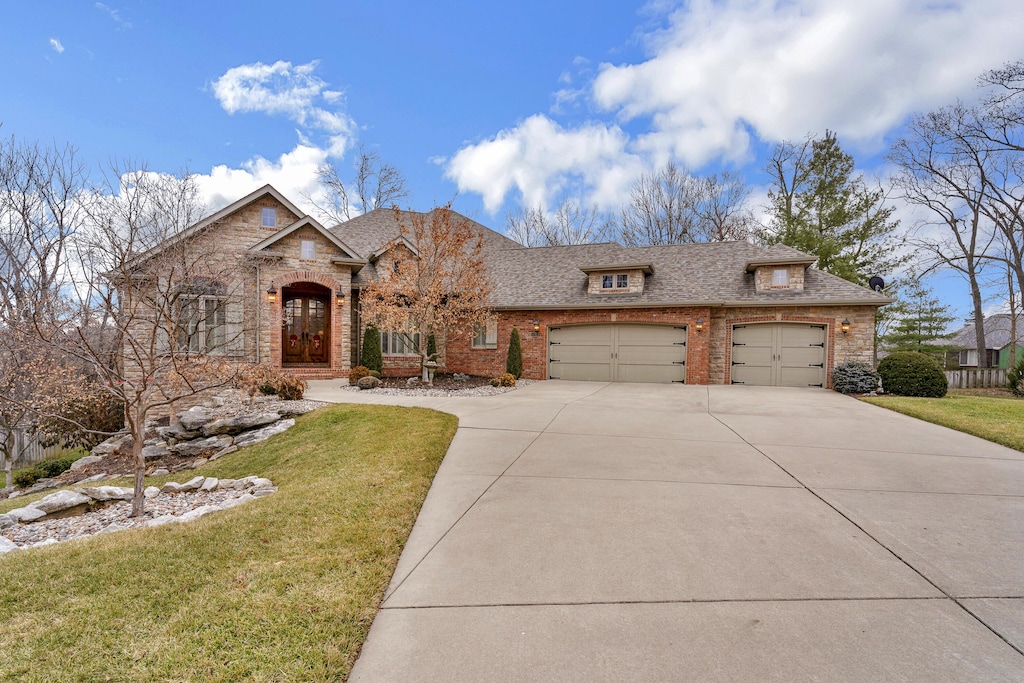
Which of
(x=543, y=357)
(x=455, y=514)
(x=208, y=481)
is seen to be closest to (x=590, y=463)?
(x=455, y=514)

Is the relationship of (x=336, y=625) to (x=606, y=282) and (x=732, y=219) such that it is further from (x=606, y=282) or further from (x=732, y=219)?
(x=732, y=219)

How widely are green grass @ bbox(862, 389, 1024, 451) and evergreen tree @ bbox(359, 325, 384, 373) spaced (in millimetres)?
13354

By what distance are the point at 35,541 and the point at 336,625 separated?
4.12 m

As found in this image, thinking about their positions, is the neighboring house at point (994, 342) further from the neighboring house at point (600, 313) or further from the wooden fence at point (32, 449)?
the wooden fence at point (32, 449)

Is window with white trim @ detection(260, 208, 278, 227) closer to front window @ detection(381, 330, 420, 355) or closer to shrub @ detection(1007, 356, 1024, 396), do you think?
front window @ detection(381, 330, 420, 355)

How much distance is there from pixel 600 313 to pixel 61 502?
1338cm

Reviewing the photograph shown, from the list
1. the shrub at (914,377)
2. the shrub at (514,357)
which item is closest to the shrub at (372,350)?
the shrub at (514,357)

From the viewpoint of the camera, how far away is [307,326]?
1574cm

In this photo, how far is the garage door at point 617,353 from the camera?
14648 mm

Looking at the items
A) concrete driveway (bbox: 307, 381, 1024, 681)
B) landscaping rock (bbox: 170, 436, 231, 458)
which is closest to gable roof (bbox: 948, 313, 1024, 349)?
concrete driveway (bbox: 307, 381, 1024, 681)

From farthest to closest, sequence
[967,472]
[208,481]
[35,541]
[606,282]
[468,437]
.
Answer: [606,282], [468,437], [208,481], [967,472], [35,541]

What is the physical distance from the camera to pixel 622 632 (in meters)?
2.33

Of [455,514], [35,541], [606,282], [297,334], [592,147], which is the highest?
[592,147]

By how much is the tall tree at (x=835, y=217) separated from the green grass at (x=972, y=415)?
43.6 ft
